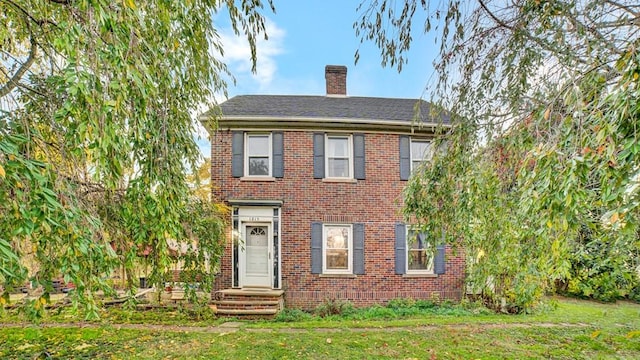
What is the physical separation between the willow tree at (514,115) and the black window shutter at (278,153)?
585cm


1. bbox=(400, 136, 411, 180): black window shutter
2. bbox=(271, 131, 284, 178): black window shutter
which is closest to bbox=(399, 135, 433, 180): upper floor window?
bbox=(400, 136, 411, 180): black window shutter

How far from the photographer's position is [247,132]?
34.1 feet

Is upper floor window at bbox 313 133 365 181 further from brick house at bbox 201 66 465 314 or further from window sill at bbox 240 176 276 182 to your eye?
window sill at bbox 240 176 276 182

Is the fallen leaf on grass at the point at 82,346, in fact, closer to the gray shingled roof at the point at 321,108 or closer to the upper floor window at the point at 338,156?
the gray shingled roof at the point at 321,108

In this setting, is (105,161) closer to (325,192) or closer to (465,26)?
(465,26)

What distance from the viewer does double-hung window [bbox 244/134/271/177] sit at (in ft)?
34.2

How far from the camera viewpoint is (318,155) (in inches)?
410

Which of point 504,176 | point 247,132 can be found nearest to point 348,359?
point 504,176

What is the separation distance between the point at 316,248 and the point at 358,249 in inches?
50.3

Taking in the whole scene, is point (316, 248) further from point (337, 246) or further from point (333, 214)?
point (333, 214)

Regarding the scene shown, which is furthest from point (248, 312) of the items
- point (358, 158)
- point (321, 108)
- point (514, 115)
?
point (514, 115)

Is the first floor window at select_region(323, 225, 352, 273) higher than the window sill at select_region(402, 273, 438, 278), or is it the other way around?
the first floor window at select_region(323, 225, 352, 273)

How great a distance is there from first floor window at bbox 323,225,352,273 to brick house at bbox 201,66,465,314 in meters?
0.03

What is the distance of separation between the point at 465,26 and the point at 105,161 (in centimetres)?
455
